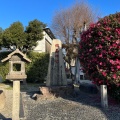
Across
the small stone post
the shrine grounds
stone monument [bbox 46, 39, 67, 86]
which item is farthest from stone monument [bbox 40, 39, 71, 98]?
the small stone post

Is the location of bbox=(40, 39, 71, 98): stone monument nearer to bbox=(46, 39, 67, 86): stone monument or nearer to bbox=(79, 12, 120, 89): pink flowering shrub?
bbox=(46, 39, 67, 86): stone monument

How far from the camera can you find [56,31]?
967 inches

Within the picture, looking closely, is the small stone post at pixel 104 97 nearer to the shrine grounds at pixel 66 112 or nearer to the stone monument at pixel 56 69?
the shrine grounds at pixel 66 112

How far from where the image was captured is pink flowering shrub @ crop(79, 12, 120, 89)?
6.95 meters

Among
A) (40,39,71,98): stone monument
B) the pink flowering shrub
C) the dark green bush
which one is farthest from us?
the dark green bush

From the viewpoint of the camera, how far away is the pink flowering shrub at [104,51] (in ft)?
22.8

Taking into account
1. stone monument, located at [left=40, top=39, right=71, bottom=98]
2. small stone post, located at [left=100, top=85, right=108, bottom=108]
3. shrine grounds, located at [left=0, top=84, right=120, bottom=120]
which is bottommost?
shrine grounds, located at [left=0, top=84, right=120, bottom=120]

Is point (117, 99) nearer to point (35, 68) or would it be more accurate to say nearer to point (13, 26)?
point (35, 68)

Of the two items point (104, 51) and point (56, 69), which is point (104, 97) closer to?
point (104, 51)

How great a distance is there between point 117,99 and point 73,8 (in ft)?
55.9

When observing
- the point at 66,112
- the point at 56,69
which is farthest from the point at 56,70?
the point at 66,112

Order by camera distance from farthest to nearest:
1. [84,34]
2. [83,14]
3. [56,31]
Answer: [56,31], [83,14], [84,34]

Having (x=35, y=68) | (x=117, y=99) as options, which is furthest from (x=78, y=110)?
(x=35, y=68)

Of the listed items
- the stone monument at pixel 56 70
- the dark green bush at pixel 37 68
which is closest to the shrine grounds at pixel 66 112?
the stone monument at pixel 56 70
